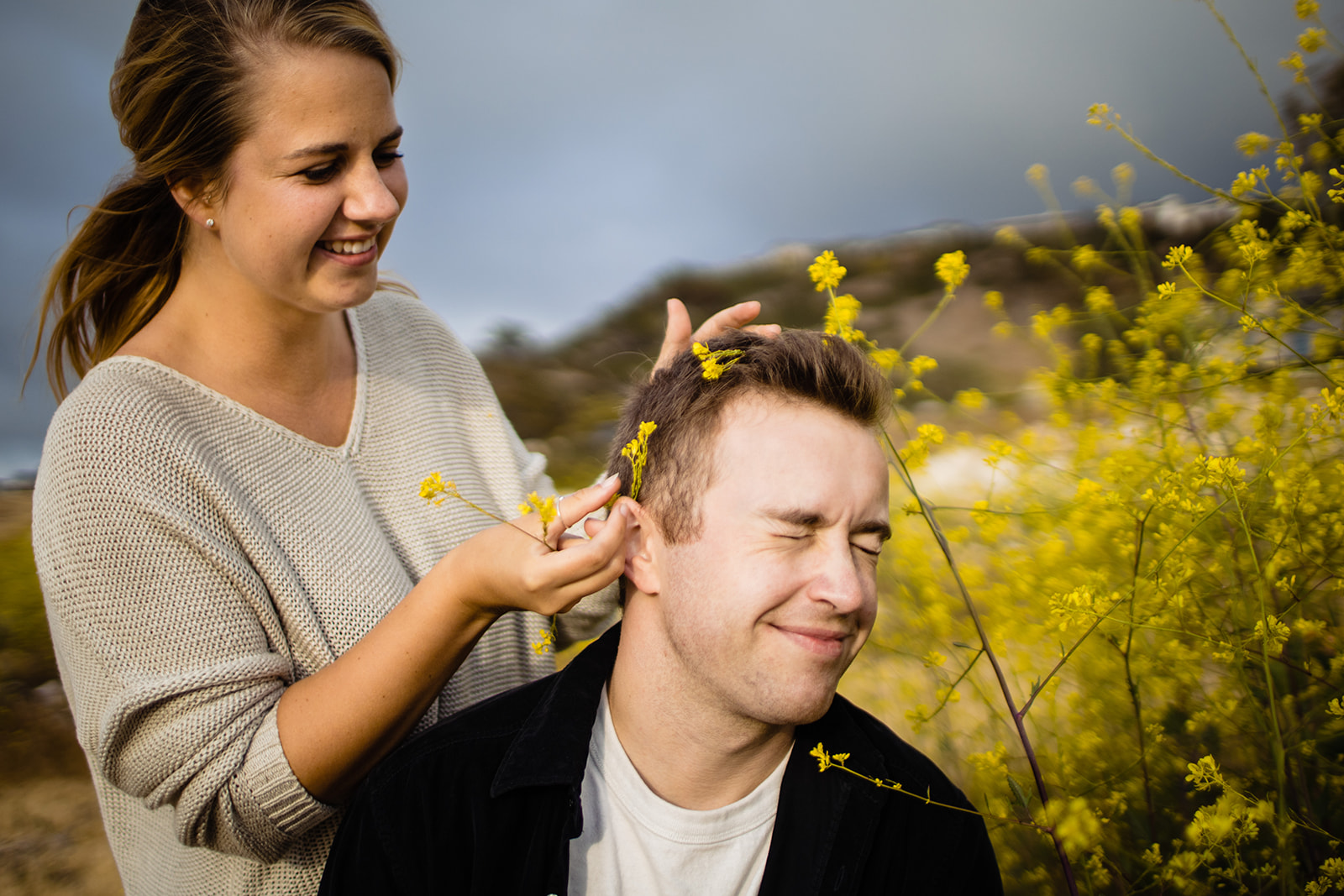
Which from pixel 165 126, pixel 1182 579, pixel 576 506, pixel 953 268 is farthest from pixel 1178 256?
pixel 165 126

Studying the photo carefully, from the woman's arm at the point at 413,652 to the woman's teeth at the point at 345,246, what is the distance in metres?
0.66

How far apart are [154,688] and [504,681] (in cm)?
76

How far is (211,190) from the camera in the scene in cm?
168

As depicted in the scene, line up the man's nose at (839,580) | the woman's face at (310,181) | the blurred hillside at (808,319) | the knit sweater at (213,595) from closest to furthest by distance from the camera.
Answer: the man's nose at (839,580) → the knit sweater at (213,595) → the woman's face at (310,181) → the blurred hillside at (808,319)

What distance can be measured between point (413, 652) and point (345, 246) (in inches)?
31.4

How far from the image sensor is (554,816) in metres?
1.49

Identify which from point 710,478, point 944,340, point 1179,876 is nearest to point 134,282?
point 710,478

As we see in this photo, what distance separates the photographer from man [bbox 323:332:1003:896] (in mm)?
1441

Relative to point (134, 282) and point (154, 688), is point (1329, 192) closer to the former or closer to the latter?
point (154, 688)

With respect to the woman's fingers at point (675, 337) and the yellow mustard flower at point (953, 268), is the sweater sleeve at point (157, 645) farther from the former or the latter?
the yellow mustard flower at point (953, 268)

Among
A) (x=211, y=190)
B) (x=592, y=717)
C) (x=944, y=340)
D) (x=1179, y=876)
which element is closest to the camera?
Answer: (x=1179, y=876)

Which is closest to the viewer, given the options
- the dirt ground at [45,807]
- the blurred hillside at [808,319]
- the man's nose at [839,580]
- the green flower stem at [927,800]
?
the green flower stem at [927,800]

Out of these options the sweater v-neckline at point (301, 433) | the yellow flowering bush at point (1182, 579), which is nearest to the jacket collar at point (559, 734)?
the yellow flowering bush at point (1182, 579)

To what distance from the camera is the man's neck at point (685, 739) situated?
59.6 inches
